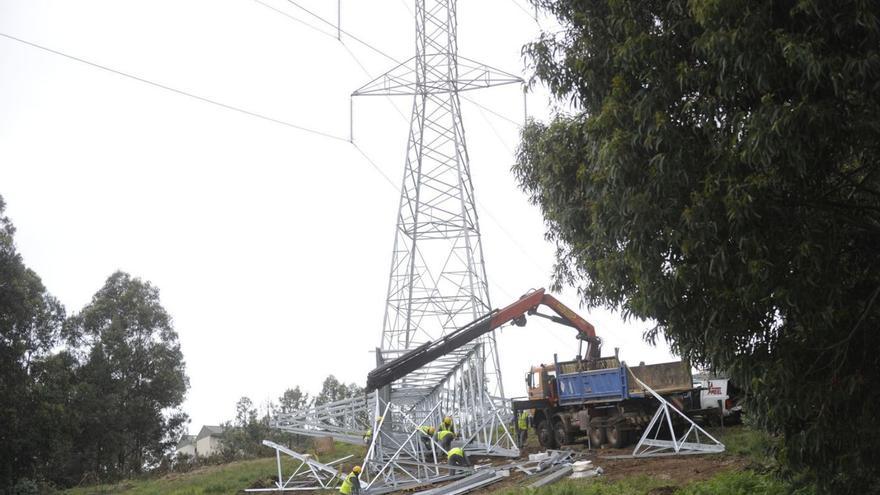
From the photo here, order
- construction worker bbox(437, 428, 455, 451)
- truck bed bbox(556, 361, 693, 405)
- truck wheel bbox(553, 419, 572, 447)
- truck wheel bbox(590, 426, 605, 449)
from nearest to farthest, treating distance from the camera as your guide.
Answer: construction worker bbox(437, 428, 455, 451) < truck bed bbox(556, 361, 693, 405) < truck wheel bbox(590, 426, 605, 449) < truck wheel bbox(553, 419, 572, 447)

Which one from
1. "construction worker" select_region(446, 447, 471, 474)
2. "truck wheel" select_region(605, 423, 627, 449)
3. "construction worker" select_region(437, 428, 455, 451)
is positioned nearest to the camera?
"construction worker" select_region(446, 447, 471, 474)

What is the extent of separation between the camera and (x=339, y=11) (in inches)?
1019

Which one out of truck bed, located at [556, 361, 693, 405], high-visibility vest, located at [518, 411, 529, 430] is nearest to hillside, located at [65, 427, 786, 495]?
truck bed, located at [556, 361, 693, 405]

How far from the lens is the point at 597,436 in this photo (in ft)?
73.9

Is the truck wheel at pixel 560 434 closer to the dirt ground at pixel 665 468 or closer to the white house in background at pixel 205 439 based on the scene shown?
the dirt ground at pixel 665 468

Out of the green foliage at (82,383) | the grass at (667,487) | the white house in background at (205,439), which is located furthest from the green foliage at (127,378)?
the white house in background at (205,439)

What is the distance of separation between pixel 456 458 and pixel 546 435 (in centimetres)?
600

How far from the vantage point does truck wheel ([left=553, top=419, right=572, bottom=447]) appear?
78.7 feet

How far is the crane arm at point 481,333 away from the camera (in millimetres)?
20250

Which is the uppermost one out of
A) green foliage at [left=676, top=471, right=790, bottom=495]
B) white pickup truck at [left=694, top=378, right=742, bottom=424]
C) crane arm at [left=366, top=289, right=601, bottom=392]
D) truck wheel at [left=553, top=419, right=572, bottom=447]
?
crane arm at [left=366, top=289, right=601, bottom=392]

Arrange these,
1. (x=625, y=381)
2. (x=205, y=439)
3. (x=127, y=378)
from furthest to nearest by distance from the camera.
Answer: (x=205, y=439), (x=127, y=378), (x=625, y=381)

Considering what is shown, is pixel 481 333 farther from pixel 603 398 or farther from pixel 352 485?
pixel 352 485

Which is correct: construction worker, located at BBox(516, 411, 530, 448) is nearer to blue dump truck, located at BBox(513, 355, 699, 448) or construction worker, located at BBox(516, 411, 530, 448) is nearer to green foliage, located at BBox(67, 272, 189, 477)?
blue dump truck, located at BBox(513, 355, 699, 448)

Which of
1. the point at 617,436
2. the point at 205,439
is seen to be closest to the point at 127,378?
the point at 617,436
